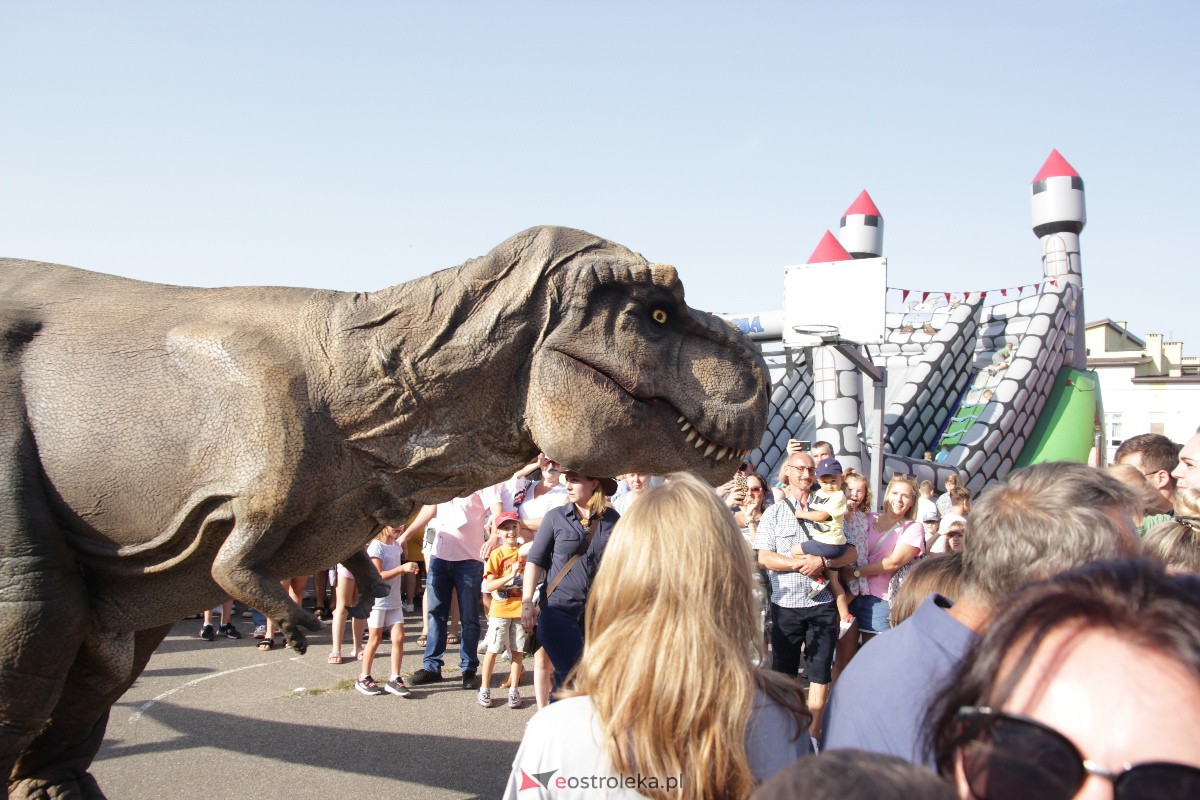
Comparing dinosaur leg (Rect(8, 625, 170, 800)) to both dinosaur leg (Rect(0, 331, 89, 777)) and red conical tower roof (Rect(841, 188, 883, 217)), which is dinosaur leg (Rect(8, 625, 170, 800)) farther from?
red conical tower roof (Rect(841, 188, 883, 217))

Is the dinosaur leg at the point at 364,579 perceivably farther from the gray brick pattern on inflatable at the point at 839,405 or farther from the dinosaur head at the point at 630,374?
the gray brick pattern on inflatable at the point at 839,405

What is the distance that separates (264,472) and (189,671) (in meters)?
5.15

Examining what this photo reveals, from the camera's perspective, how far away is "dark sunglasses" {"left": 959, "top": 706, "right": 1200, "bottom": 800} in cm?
90

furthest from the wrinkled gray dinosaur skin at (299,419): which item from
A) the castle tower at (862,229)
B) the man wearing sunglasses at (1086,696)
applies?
the castle tower at (862,229)

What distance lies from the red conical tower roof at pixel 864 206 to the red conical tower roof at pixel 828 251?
3.64m

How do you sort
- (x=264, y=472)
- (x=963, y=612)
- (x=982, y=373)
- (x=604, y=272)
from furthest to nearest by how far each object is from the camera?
(x=982, y=373) < (x=604, y=272) < (x=264, y=472) < (x=963, y=612)

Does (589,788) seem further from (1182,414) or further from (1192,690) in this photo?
(1182,414)

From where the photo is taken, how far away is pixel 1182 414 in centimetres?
3378

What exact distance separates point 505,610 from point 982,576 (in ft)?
15.6

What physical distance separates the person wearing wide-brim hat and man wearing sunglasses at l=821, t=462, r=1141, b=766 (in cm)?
277

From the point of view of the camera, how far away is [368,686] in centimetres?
639

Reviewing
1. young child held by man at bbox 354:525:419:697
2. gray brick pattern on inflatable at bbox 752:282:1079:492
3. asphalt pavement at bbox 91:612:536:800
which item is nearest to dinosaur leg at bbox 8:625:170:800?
asphalt pavement at bbox 91:612:536:800

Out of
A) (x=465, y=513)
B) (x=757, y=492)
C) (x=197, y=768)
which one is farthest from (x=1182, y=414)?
(x=197, y=768)

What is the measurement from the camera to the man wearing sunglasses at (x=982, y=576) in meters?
1.78
